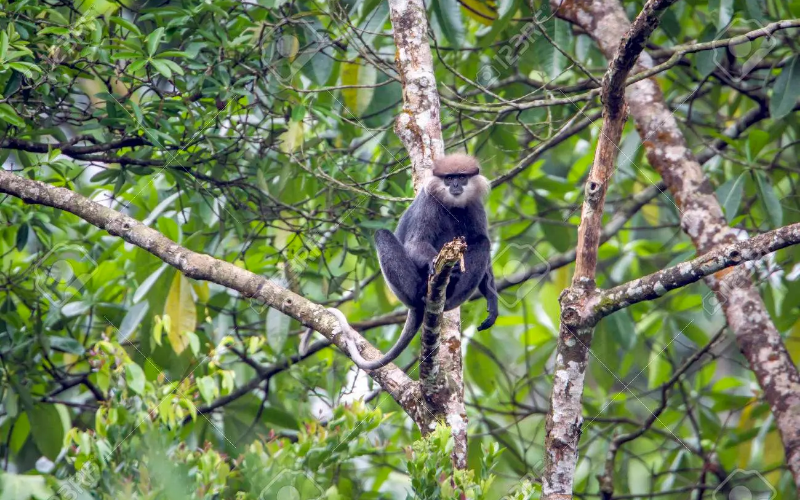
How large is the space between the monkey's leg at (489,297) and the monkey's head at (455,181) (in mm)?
458

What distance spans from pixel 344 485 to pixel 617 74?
259 cm

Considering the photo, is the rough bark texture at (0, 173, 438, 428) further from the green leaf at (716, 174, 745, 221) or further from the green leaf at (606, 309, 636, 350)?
the green leaf at (716, 174, 745, 221)

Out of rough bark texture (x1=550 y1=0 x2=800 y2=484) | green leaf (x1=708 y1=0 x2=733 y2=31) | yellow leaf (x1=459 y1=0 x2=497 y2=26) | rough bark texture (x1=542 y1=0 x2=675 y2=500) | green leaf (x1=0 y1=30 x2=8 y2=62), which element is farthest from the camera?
yellow leaf (x1=459 y1=0 x2=497 y2=26)

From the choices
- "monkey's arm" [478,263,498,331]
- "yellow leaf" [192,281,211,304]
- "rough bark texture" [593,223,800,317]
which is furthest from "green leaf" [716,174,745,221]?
"yellow leaf" [192,281,211,304]

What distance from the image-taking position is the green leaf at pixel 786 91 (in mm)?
4555

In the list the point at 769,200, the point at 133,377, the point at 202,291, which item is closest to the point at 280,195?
the point at 202,291

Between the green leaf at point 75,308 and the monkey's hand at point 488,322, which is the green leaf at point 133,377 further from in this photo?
the green leaf at point 75,308

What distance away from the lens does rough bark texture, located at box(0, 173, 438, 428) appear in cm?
367

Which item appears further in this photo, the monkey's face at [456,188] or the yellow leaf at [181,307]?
the yellow leaf at [181,307]

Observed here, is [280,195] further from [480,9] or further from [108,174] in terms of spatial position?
[480,9]

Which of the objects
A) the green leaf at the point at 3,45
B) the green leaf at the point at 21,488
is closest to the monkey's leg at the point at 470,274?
the green leaf at the point at 21,488

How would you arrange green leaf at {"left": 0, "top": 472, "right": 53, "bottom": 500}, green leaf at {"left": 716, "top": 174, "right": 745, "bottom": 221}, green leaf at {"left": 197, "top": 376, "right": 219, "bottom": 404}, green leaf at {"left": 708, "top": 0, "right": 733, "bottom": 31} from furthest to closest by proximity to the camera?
green leaf at {"left": 716, "top": 174, "right": 745, "bottom": 221} → green leaf at {"left": 708, "top": 0, "right": 733, "bottom": 31} → green leaf at {"left": 197, "top": 376, "right": 219, "bottom": 404} → green leaf at {"left": 0, "top": 472, "right": 53, "bottom": 500}

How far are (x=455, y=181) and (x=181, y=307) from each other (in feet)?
5.33

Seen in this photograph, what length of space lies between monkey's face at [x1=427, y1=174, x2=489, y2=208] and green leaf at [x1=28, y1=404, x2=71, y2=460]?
8.15 ft
